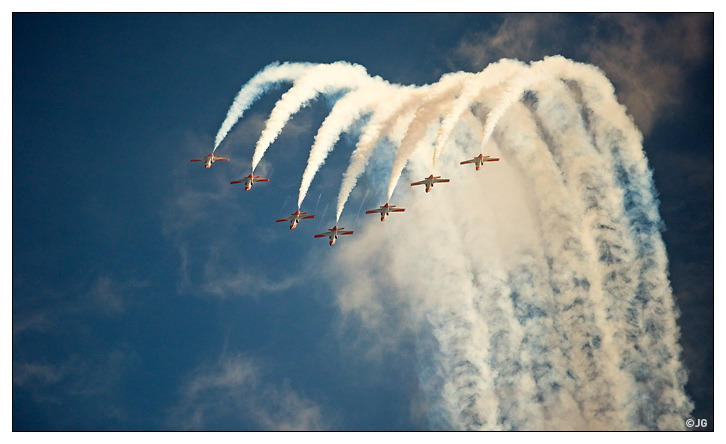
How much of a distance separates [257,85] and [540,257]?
950 inches

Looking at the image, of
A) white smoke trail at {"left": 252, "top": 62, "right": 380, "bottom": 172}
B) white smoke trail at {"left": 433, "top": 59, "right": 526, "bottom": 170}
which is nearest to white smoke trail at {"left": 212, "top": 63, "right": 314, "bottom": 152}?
white smoke trail at {"left": 252, "top": 62, "right": 380, "bottom": 172}

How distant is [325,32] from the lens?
204 ft

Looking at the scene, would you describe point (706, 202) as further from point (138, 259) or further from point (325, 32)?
point (138, 259)

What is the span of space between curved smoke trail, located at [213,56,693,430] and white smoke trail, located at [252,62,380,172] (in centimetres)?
11

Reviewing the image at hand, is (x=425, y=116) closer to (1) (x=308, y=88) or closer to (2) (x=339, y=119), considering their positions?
(2) (x=339, y=119)

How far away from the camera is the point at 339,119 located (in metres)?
48.8

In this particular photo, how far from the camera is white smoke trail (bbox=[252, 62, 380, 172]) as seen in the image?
47.7m

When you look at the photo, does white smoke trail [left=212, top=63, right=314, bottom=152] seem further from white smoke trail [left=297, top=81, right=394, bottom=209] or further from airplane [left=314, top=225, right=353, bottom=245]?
airplane [left=314, top=225, right=353, bottom=245]

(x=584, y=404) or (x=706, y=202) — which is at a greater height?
(x=706, y=202)

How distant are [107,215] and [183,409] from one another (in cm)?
2013

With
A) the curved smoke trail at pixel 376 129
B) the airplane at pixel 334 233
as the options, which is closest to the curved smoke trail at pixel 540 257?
the curved smoke trail at pixel 376 129

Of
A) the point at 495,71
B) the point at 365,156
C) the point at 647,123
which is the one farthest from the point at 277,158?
the point at 647,123

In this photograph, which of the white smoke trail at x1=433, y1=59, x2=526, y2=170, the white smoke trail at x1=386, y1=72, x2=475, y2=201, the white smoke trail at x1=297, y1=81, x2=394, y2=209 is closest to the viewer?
the white smoke trail at x1=433, y1=59, x2=526, y2=170

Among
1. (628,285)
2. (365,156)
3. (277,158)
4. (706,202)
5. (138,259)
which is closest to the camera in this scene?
(365,156)
